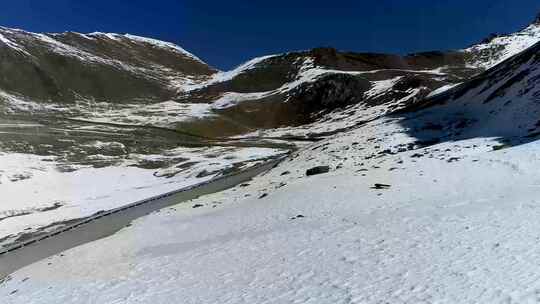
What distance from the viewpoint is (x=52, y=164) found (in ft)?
338

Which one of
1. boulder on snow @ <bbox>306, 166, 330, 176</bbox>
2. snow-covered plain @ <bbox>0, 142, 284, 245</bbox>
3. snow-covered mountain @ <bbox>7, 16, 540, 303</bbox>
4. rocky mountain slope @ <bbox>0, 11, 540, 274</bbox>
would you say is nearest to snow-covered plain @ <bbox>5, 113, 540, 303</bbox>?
snow-covered mountain @ <bbox>7, 16, 540, 303</bbox>

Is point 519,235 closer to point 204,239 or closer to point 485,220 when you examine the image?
point 485,220

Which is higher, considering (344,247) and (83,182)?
(344,247)

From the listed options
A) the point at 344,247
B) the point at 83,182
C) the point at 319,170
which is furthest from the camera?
the point at 83,182

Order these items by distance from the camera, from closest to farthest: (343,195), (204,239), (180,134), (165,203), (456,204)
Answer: (456,204), (204,239), (343,195), (165,203), (180,134)

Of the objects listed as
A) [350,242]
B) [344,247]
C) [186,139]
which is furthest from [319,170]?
[186,139]

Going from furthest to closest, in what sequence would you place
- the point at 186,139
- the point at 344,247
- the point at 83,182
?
the point at 186,139, the point at 83,182, the point at 344,247

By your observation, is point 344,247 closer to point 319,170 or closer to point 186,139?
point 319,170

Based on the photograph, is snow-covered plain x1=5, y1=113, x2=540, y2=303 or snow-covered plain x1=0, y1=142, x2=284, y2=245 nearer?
snow-covered plain x1=5, y1=113, x2=540, y2=303

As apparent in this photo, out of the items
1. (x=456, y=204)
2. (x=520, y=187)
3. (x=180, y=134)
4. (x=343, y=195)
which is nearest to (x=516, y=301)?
(x=456, y=204)

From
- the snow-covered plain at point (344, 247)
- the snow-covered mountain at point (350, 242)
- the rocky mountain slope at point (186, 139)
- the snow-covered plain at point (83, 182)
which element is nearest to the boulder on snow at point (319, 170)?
the snow-covered mountain at point (350, 242)

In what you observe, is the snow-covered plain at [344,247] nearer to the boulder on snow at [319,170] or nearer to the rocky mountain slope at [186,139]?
the boulder on snow at [319,170]

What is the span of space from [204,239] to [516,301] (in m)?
16.8

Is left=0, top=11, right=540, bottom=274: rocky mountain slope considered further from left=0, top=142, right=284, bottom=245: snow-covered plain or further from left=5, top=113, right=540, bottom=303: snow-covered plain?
left=5, top=113, right=540, bottom=303: snow-covered plain
